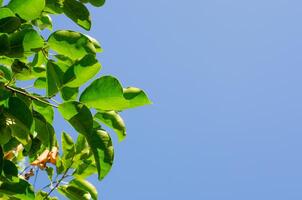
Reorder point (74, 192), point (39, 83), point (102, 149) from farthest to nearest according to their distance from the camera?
1. point (74, 192)
2. point (39, 83)
3. point (102, 149)

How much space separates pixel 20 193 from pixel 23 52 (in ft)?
2.16

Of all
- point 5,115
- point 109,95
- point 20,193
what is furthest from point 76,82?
point 20,193

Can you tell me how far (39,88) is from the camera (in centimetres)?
210

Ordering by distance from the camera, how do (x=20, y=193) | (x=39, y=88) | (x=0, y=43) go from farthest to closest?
(x=39, y=88), (x=20, y=193), (x=0, y=43)

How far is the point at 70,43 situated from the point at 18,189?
66 cm

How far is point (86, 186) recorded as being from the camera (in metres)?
2.38

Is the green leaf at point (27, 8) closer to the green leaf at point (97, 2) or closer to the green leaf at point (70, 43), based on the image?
the green leaf at point (70, 43)

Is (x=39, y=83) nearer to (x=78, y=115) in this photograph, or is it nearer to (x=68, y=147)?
(x=68, y=147)

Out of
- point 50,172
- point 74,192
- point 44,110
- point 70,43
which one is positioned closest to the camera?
point 70,43

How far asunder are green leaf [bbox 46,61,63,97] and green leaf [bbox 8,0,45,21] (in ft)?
0.59

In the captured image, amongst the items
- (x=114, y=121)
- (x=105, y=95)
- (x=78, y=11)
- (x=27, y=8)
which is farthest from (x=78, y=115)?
(x=78, y=11)

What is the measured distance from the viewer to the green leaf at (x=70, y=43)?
1.73m

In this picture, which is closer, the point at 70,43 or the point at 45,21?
the point at 70,43

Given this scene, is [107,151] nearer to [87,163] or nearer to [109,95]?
[109,95]
